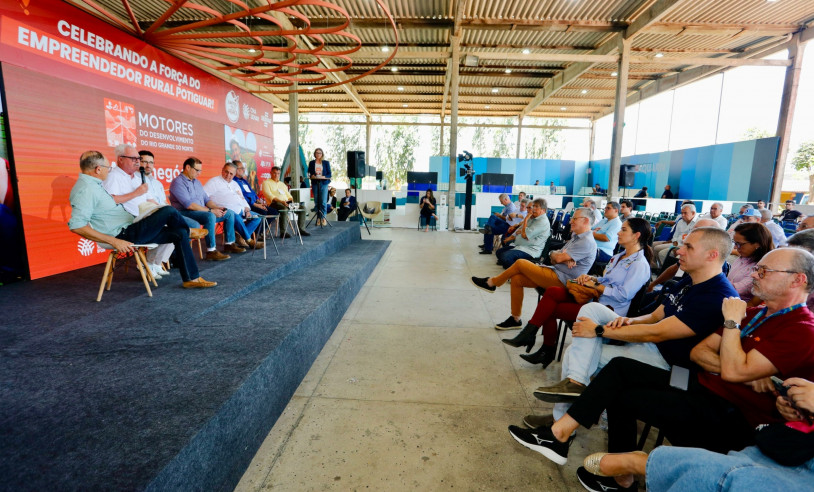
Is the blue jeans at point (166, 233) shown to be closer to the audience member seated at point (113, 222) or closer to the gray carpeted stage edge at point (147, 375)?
the audience member seated at point (113, 222)

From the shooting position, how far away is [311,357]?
267cm

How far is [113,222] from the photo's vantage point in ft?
9.55

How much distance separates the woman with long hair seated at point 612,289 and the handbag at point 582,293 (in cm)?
2

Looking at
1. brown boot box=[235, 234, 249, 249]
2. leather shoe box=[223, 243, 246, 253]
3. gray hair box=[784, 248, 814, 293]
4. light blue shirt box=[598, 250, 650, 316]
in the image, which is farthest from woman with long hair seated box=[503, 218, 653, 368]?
brown boot box=[235, 234, 249, 249]

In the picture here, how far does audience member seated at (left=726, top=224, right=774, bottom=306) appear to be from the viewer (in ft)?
7.30

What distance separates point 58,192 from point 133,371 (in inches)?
120

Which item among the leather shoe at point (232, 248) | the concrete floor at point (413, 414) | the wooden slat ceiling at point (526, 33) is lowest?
the concrete floor at point (413, 414)

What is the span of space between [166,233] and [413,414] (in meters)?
2.43

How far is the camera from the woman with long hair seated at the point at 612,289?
2.37 metres

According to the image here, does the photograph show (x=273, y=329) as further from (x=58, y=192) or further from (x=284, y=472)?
(x=58, y=192)

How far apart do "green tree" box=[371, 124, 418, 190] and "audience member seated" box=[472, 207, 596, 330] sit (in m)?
16.9

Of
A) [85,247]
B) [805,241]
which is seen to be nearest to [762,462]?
[805,241]

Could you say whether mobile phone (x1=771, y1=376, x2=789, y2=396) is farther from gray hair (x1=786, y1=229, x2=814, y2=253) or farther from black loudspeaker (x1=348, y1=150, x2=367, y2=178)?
black loudspeaker (x1=348, y1=150, x2=367, y2=178)

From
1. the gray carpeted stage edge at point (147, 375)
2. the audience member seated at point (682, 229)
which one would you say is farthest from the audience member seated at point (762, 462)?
the audience member seated at point (682, 229)
